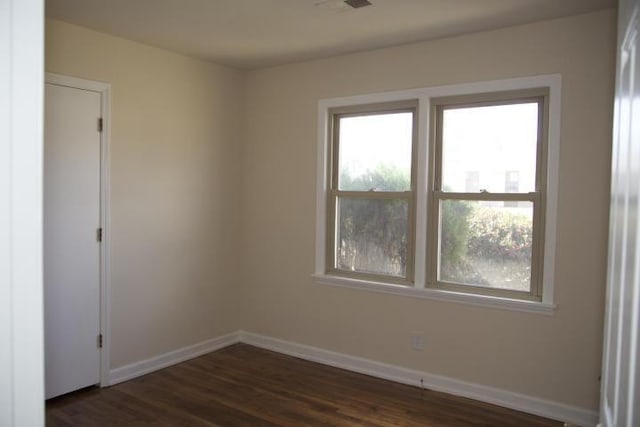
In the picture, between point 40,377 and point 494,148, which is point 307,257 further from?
point 40,377

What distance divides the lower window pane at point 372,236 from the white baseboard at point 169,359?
142cm

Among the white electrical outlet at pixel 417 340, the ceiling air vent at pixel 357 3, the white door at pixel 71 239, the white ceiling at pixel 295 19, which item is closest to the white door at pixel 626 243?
the ceiling air vent at pixel 357 3

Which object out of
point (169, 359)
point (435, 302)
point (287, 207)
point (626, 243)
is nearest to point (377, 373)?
point (435, 302)

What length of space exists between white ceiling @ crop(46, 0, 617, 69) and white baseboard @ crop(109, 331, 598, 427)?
104 inches

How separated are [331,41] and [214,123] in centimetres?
146

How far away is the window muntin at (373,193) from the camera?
158 inches

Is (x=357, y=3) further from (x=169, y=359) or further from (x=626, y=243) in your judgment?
(x=169, y=359)

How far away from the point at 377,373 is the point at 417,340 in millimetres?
484

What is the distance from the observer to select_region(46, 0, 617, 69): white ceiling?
9.92 feet

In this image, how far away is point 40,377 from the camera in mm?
708

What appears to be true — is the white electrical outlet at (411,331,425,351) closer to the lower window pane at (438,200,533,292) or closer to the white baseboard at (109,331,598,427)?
the white baseboard at (109,331,598,427)

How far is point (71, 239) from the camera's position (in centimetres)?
351

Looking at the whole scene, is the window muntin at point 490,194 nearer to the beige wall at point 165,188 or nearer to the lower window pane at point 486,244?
the lower window pane at point 486,244

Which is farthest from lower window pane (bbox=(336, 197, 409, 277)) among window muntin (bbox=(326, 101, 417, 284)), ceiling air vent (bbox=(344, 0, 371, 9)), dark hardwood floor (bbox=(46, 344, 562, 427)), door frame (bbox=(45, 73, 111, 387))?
door frame (bbox=(45, 73, 111, 387))
